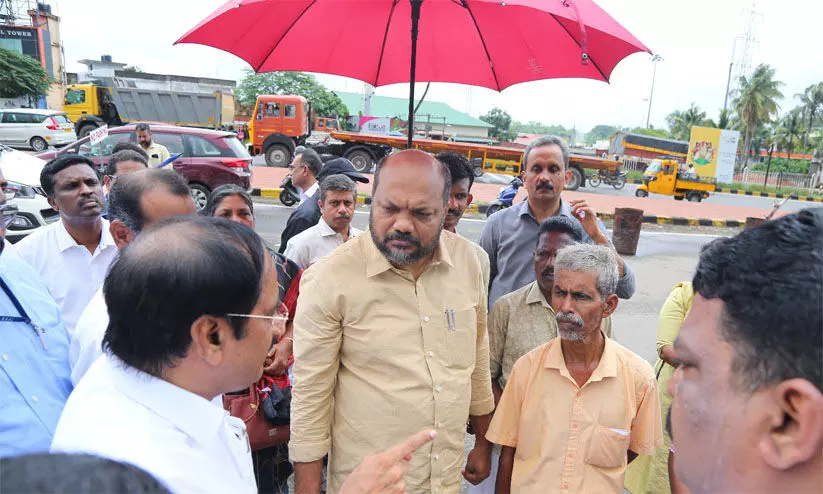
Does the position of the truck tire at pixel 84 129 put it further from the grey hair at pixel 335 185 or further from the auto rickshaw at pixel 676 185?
the grey hair at pixel 335 185

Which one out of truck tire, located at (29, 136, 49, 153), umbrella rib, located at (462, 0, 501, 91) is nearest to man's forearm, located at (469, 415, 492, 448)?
umbrella rib, located at (462, 0, 501, 91)

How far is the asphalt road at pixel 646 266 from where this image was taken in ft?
18.3

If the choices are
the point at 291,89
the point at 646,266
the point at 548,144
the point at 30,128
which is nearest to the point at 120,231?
the point at 548,144

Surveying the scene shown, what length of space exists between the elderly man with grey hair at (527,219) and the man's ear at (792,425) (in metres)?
2.03

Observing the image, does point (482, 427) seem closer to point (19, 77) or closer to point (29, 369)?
point (29, 369)

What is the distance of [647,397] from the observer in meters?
1.96

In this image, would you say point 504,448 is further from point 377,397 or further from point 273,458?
point 273,458

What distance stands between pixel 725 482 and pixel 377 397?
1.13 metres

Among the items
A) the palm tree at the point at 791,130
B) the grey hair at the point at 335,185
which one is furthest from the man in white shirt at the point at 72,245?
the palm tree at the point at 791,130

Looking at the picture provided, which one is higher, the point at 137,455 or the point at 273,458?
the point at 137,455

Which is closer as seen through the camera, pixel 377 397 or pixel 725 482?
pixel 725 482

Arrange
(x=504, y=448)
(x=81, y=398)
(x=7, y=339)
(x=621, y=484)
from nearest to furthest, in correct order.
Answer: (x=81, y=398) < (x=7, y=339) < (x=621, y=484) < (x=504, y=448)

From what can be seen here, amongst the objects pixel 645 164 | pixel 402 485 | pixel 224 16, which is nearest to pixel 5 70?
pixel 224 16

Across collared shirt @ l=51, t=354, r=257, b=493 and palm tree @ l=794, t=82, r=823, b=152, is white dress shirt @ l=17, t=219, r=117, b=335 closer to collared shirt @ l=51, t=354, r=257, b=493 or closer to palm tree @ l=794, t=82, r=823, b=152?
collared shirt @ l=51, t=354, r=257, b=493
